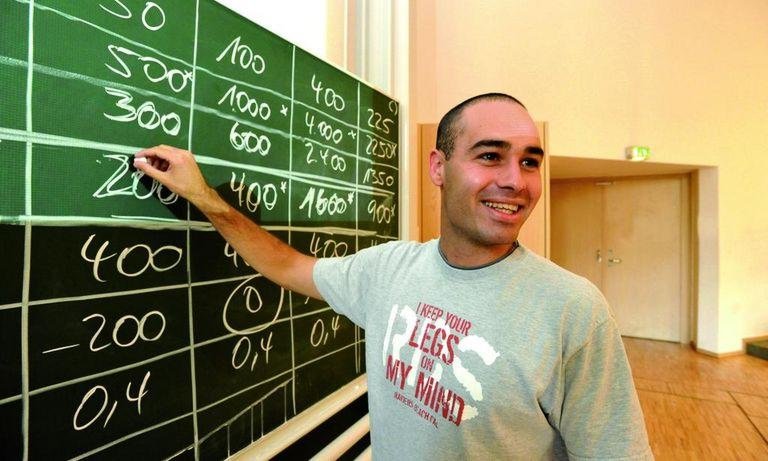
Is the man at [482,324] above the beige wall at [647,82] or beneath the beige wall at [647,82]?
beneath

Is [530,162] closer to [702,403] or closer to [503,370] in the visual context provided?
[503,370]

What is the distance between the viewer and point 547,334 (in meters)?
0.76

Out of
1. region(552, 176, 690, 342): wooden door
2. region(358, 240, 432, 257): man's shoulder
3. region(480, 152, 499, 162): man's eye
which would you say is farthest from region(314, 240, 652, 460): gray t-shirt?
region(552, 176, 690, 342): wooden door

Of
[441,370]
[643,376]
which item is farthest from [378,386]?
[643,376]

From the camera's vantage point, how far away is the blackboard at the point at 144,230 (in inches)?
25.1

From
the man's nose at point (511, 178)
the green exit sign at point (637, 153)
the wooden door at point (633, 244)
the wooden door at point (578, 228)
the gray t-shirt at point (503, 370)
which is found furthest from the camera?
the wooden door at point (578, 228)

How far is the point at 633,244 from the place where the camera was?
16.7 ft

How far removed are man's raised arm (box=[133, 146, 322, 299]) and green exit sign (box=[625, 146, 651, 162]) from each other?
4044 millimetres

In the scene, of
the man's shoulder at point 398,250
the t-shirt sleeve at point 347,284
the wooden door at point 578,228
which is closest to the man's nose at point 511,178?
the man's shoulder at point 398,250

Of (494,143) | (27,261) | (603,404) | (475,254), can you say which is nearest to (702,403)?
(603,404)

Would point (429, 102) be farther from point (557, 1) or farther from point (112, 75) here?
point (112, 75)

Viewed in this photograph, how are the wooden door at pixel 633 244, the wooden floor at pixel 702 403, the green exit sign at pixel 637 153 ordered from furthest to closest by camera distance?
1. the wooden door at pixel 633 244
2. the green exit sign at pixel 637 153
3. the wooden floor at pixel 702 403

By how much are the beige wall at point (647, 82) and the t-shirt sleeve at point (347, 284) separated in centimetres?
264

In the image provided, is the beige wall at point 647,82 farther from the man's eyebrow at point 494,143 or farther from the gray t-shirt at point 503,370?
the gray t-shirt at point 503,370
